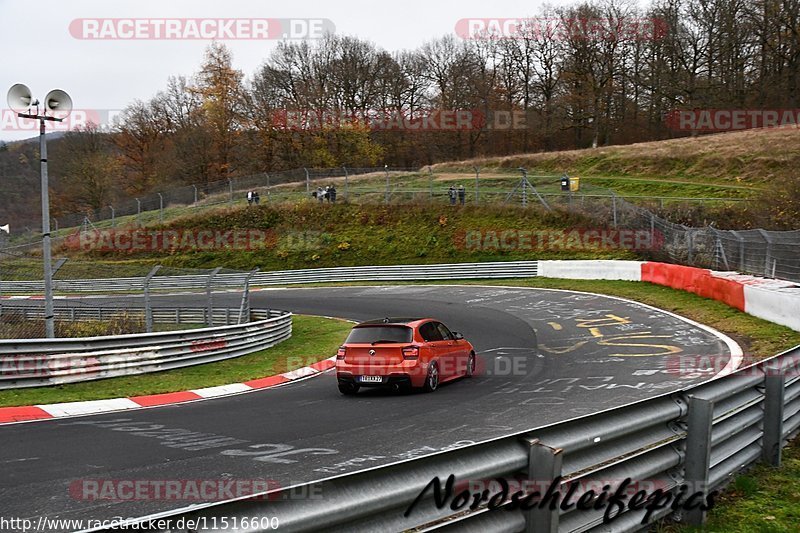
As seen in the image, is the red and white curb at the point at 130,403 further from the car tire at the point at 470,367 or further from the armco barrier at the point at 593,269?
the armco barrier at the point at 593,269

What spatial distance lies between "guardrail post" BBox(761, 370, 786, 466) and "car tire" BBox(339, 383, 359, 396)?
24.0ft

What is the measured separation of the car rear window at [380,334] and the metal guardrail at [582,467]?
681 cm

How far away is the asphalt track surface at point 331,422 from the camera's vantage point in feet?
22.5

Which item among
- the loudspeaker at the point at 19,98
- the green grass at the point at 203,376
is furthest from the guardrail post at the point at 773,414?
the loudspeaker at the point at 19,98

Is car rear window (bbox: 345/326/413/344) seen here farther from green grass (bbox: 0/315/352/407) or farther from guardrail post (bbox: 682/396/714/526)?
guardrail post (bbox: 682/396/714/526)

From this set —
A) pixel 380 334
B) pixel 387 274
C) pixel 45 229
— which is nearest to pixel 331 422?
pixel 380 334

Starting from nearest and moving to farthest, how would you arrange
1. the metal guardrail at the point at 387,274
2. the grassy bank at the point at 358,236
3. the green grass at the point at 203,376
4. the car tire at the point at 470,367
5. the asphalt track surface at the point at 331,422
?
the asphalt track surface at the point at 331,422 < the green grass at the point at 203,376 < the car tire at the point at 470,367 < the metal guardrail at the point at 387,274 < the grassy bank at the point at 358,236

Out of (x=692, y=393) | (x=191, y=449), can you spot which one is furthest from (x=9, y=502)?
(x=692, y=393)

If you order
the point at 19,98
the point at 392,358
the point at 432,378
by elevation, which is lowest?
the point at 432,378

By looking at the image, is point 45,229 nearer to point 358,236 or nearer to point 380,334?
point 380,334

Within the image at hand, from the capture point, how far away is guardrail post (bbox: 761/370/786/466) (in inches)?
241

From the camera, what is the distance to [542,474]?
11.4ft

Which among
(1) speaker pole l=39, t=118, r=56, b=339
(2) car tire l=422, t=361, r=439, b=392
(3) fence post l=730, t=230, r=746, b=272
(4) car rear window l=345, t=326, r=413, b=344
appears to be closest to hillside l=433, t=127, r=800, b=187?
(3) fence post l=730, t=230, r=746, b=272

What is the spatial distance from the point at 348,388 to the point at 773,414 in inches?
301
